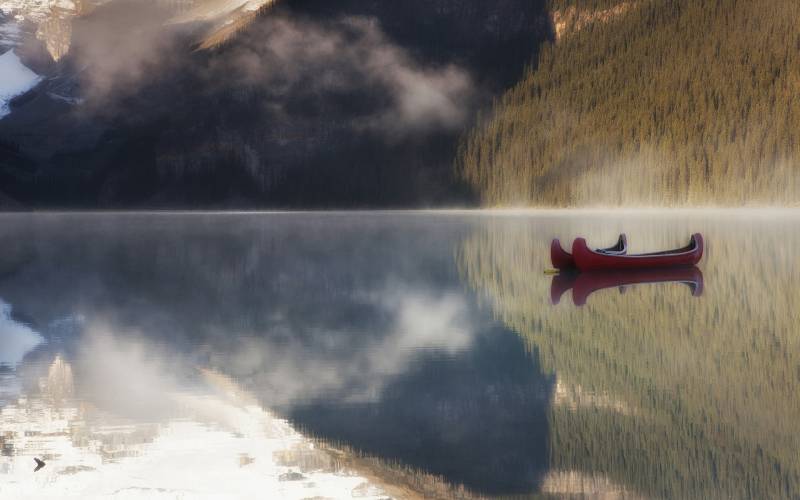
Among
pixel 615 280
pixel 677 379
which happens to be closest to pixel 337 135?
pixel 615 280

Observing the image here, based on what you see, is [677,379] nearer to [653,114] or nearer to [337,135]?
[653,114]

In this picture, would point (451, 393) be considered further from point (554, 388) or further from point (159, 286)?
point (159, 286)

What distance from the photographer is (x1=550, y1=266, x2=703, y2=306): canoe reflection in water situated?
29125mm

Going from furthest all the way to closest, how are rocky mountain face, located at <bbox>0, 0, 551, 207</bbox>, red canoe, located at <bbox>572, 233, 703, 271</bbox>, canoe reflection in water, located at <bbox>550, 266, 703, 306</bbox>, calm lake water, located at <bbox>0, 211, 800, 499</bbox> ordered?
rocky mountain face, located at <bbox>0, 0, 551, 207</bbox>, red canoe, located at <bbox>572, 233, 703, 271</bbox>, canoe reflection in water, located at <bbox>550, 266, 703, 306</bbox>, calm lake water, located at <bbox>0, 211, 800, 499</bbox>

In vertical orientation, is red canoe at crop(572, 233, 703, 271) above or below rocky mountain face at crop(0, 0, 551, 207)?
below

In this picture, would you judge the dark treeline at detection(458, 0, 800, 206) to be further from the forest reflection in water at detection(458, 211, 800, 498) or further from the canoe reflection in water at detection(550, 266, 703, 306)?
the forest reflection in water at detection(458, 211, 800, 498)

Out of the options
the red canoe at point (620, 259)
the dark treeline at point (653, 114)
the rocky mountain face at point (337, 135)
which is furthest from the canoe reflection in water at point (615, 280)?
the rocky mountain face at point (337, 135)

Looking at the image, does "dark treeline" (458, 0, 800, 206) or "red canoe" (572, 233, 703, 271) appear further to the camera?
"dark treeline" (458, 0, 800, 206)

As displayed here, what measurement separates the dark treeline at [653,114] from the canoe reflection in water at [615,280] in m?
102

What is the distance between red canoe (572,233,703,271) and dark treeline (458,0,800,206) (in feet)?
330

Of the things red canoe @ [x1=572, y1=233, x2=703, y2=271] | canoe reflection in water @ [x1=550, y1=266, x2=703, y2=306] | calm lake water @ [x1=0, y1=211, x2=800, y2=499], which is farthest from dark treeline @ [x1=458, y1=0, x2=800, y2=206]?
calm lake water @ [x1=0, y1=211, x2=800, y2=499]

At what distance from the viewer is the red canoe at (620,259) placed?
36.0 metres

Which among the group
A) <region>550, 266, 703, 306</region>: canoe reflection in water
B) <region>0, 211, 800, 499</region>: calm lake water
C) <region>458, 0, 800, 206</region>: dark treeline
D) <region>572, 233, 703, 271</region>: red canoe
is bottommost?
<region>0, 211, 800, 499</region>: calm lake water

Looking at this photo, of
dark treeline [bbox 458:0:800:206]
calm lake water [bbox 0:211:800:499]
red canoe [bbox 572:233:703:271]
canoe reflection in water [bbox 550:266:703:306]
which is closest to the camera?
calm lake water [bbox 0:211:800:499]
